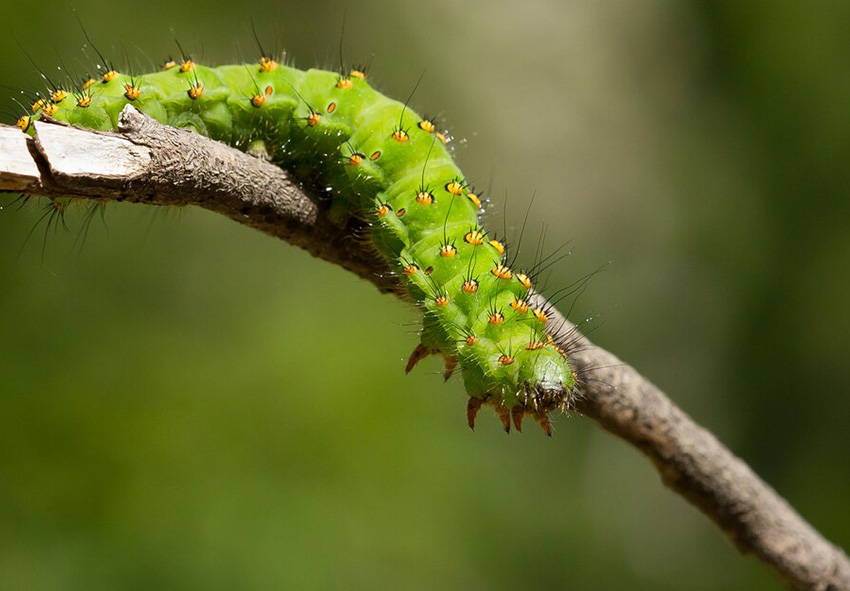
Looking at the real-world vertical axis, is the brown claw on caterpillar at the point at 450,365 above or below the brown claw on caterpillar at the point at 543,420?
above

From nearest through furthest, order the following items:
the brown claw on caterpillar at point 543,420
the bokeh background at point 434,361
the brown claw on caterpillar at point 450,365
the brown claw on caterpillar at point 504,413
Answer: the brown claw on caterpillar at point 543,420, the brown claw on caterpillar at point 504,413, the brown claw on caterpillar at point 450,365, the bokeh background at point 434,361

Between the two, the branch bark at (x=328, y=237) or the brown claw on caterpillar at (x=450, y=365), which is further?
the brown claw on caterpillar at (x=450, y=365)

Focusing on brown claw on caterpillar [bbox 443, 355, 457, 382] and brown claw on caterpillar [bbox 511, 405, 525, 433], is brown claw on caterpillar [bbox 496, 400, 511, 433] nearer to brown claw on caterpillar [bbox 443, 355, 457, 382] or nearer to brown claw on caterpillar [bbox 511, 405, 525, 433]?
brown claw on caterpillar [bbox 511, 405, 525, 433]

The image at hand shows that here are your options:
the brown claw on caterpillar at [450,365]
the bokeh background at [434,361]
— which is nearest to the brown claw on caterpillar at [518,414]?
the brown claw on caterpillar at [450,365]

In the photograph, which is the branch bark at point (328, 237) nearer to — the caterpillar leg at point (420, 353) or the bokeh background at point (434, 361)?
the caterpillar leg at point (420, 353)

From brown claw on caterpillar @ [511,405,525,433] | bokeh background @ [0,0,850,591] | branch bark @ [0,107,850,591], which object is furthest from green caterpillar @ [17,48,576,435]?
bokeh background @ [0,0,850,591]

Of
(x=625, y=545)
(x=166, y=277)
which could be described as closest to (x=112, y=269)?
(x=166, y=277)

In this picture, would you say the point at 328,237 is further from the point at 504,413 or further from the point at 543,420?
the point at 543,420
